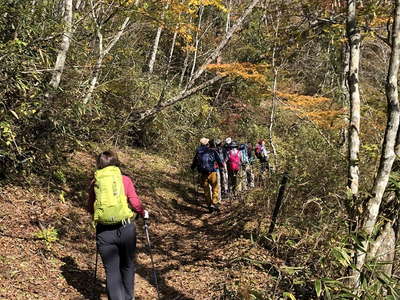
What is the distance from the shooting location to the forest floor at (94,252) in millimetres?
5113

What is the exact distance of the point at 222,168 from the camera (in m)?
11.1

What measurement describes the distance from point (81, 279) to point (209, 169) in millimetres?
4908

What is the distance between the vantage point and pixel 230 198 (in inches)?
424

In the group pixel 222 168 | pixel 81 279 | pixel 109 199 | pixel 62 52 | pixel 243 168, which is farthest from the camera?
pixel 243 168

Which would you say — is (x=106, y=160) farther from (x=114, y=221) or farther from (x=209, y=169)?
(x=209, y=169)

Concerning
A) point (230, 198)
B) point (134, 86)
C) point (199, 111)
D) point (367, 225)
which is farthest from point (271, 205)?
point (199, 111)

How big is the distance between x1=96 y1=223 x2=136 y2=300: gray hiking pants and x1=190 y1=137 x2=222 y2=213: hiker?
5.34m

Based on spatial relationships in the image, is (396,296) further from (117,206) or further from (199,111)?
(199,111)

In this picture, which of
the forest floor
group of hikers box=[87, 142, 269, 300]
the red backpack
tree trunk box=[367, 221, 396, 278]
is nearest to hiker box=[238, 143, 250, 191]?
the red backpack

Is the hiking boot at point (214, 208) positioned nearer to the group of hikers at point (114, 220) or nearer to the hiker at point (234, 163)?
the hiker at point (234, 163)

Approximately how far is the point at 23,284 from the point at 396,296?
412 centimetres

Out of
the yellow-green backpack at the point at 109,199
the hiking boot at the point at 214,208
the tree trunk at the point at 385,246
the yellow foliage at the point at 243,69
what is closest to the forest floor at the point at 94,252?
the hiking boot at the point at 214,208

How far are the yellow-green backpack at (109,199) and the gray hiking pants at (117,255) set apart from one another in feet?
0.51

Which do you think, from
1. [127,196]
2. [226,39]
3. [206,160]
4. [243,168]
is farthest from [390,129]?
[243,168]
